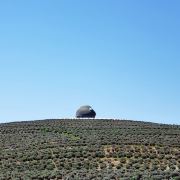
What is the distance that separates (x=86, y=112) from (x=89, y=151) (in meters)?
40.5

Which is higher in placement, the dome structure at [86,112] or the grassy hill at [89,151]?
the dome structure at [86,112]

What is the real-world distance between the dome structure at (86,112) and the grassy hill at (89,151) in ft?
45.3

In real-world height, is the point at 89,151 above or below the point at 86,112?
below

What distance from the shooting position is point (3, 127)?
8212 centimetres

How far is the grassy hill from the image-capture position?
1769 inches

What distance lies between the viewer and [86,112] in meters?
96.4

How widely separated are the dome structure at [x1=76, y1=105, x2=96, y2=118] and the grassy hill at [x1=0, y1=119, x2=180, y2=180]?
45.3 ft

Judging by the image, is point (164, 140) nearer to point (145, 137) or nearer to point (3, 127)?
point (145, 137)

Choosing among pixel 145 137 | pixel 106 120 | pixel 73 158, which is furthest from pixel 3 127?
pixel 73 158

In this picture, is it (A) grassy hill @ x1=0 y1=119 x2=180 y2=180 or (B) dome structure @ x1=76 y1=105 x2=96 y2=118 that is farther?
(B) dome structure @ x1=76 y1=105 x2=96 y2=118

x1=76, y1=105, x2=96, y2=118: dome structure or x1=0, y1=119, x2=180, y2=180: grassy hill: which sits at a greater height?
x1=76, y1=105, x2=96, y2=118: dome structure

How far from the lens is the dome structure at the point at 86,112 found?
9625cm

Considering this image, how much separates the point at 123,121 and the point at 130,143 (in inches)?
1099

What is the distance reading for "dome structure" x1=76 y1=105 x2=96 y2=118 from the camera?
9625 centimetres
